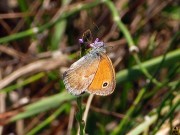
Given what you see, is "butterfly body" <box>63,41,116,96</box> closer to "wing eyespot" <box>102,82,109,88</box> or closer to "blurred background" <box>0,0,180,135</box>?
"wing eyespot" <box>102,82,109,88</box>

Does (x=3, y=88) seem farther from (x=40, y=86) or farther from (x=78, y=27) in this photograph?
(x=78, y=27)

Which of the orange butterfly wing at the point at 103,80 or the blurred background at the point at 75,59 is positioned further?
the blurred background at the point at 75,59

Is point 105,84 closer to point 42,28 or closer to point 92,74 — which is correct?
point 92,74

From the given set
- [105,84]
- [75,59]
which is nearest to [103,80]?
[105,84]

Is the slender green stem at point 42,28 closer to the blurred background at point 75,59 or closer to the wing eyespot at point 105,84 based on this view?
the blurred background at point 75,59

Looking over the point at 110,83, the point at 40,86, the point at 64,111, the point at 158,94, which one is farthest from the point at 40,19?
the point at 110,83

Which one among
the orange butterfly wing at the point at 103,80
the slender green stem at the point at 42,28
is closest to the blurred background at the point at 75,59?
the slender green stem at the point at 42,28

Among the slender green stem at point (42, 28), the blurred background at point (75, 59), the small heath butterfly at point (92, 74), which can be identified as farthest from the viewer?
the slender green stem at point (42, 28)

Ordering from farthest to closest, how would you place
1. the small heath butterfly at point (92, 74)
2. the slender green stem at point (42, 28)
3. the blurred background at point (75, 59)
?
1. the slender green stem at point (42, 28)
2. the blurred background at point (75, 59)
3. the small heath butterfly at point (92, 74)
